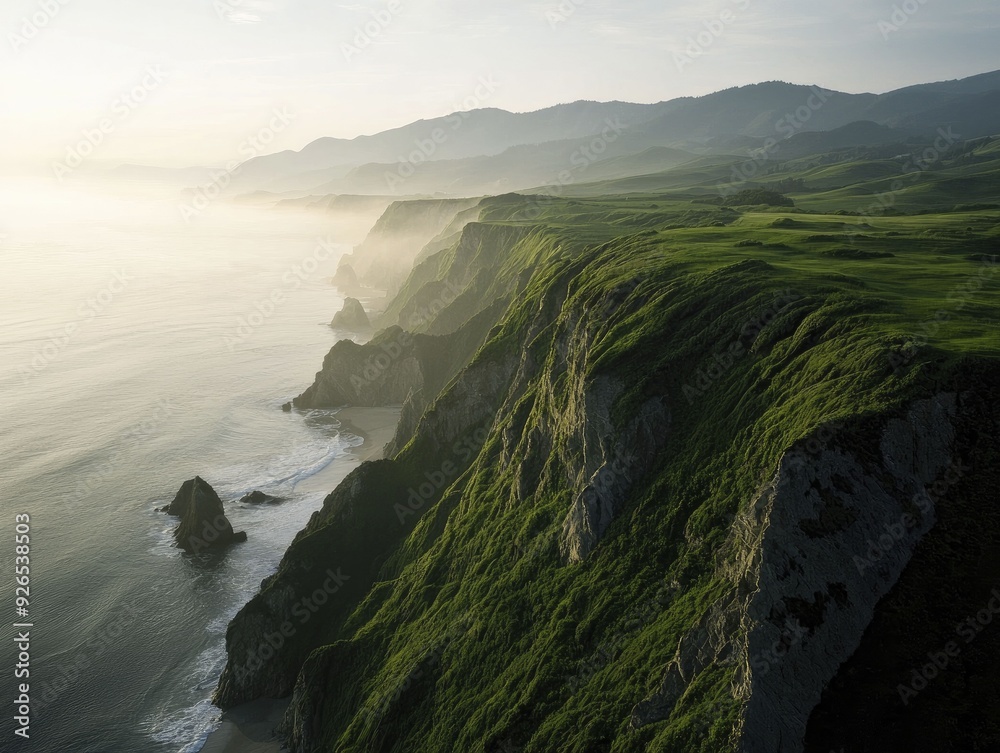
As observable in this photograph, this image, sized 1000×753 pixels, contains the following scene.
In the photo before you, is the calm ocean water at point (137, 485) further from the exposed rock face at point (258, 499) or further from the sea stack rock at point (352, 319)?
the sea stack rock at point (352, 319)

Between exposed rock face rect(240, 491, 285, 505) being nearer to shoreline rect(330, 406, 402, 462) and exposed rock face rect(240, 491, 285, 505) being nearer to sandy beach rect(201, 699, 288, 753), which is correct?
shoreline rect(330, 406, 402, 462)

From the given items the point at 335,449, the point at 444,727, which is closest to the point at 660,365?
the point at 444,727

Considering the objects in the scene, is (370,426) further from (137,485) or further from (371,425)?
(137,485)

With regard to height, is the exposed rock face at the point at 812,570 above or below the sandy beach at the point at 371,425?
above

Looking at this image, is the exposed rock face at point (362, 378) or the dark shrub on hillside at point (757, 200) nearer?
the exposed rock face at point (362, 378)

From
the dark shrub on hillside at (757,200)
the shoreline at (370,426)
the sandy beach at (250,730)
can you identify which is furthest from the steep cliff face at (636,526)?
the dark shrub on hillside at (757,200)
